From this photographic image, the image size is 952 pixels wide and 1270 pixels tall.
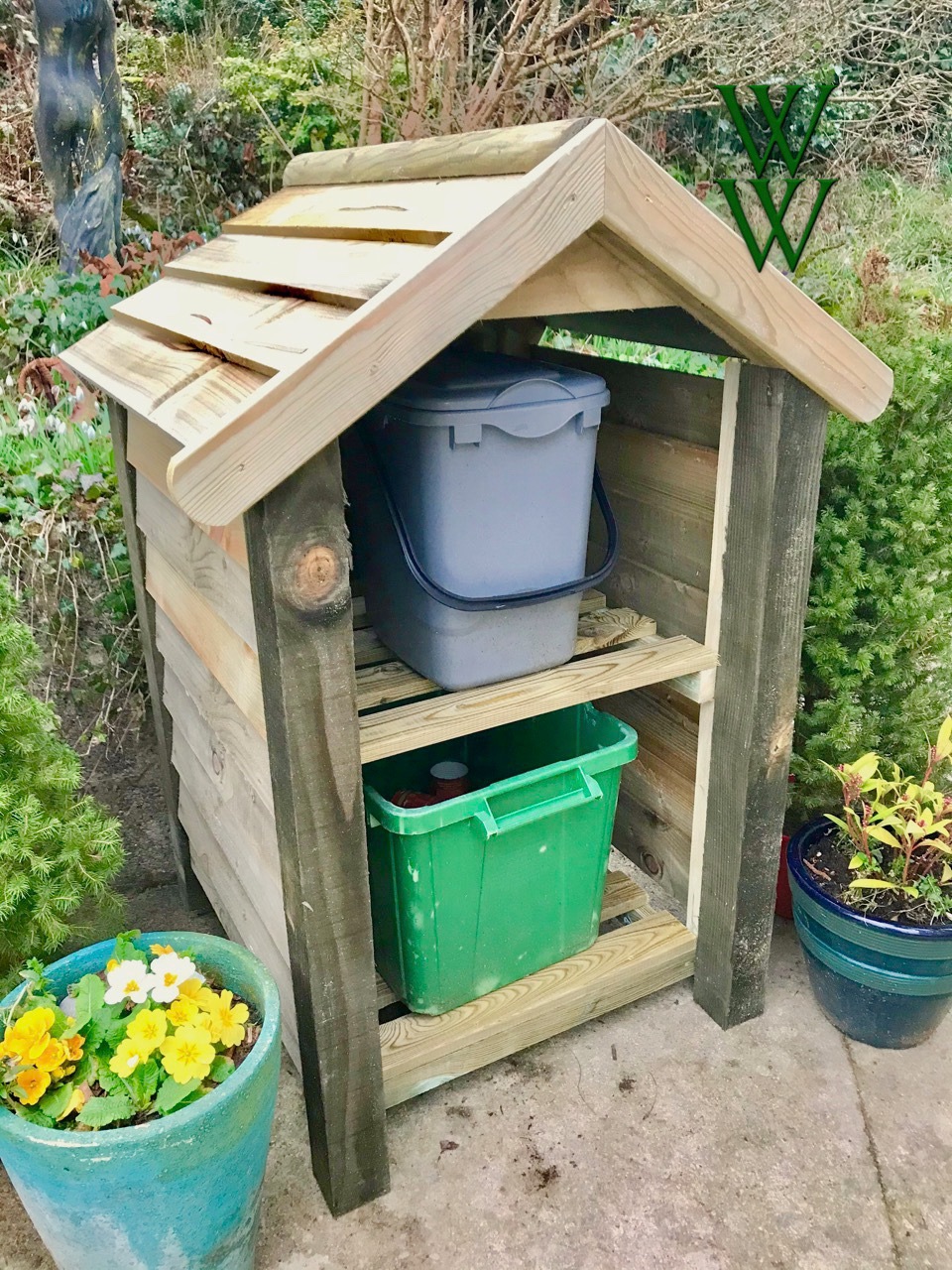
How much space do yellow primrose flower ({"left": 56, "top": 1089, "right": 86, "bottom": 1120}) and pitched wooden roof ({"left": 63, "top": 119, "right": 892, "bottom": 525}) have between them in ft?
3.05

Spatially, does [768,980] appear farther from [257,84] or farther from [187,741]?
[257,84]

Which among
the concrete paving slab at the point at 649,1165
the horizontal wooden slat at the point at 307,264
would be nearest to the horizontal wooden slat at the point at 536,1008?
the concrete paving slab at the point at 649,1165

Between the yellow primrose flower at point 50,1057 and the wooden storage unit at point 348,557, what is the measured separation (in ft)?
1.33

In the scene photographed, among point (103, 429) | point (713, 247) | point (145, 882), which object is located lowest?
point (145, 882)

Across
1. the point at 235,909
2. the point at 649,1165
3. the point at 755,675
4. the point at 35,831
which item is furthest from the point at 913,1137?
the point at 35,831

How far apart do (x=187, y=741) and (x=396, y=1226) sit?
1.13 m

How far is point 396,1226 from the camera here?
182 centimetres

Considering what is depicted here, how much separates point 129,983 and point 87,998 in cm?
8

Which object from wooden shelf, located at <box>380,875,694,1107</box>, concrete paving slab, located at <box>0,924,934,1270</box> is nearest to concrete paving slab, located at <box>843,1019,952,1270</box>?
concrete paving slab, located at <box>0,924,934,1270</box>

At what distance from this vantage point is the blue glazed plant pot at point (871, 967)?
2.01m

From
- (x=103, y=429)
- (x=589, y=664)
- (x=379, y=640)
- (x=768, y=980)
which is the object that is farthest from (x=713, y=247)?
(x=103, y=429)

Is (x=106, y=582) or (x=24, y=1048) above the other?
(x=106, y=582)

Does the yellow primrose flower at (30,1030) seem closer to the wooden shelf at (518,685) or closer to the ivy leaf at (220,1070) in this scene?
the ivy leaf at (220,1070)

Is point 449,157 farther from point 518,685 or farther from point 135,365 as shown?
→ point 518,685
